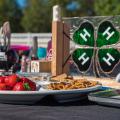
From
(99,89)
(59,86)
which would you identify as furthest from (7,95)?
(99,89)

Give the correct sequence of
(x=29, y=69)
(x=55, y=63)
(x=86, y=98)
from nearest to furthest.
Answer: (x=86, y=98) < (x=55, y=63) < (x=29, y=69)

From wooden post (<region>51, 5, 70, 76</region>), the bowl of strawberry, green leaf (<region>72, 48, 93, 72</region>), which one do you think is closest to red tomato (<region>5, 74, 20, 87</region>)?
the bowl of strawberry

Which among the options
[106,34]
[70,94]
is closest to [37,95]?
[70,94]

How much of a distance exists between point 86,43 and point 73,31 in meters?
0.46

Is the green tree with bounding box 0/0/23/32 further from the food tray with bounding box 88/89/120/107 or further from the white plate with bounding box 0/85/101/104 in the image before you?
the food tray with bounding box 88/89/120/107

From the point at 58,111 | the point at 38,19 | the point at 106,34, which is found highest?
the point at 38,19

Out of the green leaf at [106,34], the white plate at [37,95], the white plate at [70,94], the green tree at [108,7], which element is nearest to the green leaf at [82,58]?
the green leaf at [106,34]

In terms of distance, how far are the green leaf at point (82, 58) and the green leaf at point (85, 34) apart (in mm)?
188

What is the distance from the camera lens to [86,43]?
40.7 feet

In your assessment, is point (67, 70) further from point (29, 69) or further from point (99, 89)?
point (99, 89)

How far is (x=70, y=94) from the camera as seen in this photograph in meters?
7.66

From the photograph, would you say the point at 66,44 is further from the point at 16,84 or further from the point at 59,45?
the point at 16,84

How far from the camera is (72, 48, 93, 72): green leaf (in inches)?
486

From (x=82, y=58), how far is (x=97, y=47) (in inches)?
18.5
